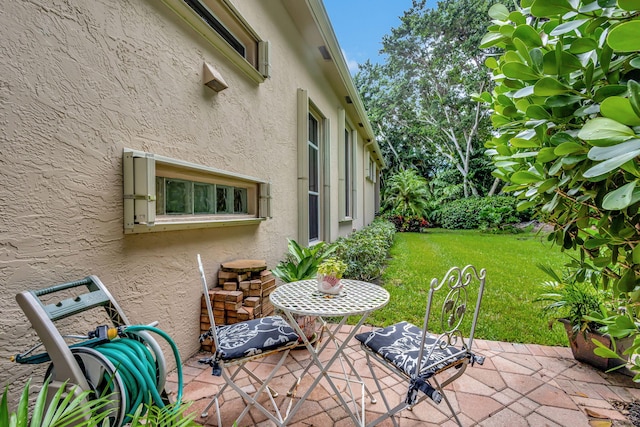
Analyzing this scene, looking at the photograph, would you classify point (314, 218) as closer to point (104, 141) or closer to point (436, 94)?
point (104, 141)

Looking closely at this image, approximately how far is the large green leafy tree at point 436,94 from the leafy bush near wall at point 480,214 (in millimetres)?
2029

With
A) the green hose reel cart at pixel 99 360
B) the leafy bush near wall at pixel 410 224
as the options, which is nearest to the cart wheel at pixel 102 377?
the green hose reel cart at pixel 99 360

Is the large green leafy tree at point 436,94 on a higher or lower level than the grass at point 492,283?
higher

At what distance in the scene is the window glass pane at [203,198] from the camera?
8.48ft

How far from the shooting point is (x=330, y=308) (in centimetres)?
178

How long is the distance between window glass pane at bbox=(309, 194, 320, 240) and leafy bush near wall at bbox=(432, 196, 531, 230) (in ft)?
34.2

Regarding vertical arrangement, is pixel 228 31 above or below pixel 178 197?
above

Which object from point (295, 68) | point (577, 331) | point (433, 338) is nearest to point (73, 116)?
point (433, 338)

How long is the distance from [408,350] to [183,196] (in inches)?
80.0

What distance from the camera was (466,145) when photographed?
675 inches

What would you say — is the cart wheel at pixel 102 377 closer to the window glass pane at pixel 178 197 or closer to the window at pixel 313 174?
the window glass pane at pixel 178 197

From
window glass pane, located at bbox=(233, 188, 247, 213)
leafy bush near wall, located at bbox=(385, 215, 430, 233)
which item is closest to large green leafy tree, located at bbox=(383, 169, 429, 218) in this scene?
leafy bush near wall, located at bbox=(385, 215, 430, 233)

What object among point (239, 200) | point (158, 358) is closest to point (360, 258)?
point (239, 200)

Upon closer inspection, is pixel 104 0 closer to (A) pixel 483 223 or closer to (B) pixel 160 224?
(B) pixel 160 224
